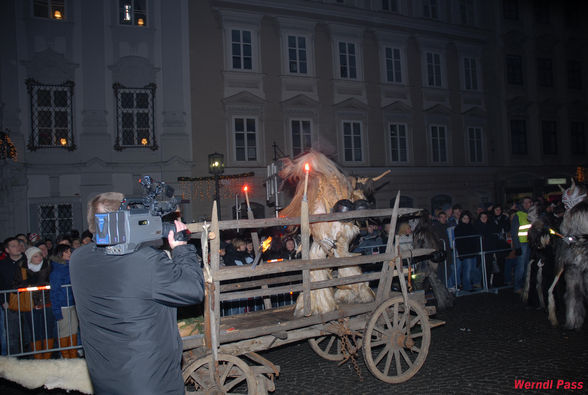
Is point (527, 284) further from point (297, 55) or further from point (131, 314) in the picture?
point (297, 55)

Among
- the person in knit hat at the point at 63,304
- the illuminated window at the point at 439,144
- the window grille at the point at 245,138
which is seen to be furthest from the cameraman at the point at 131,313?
the illuminated window at the point at 439,144

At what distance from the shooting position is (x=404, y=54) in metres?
19.7

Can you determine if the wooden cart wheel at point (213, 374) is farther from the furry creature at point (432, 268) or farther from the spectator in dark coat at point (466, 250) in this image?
the spectator in dark coat at point (466, 250)

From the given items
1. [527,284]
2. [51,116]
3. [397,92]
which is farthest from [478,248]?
[51,116]

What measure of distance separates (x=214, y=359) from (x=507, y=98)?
22.5 m

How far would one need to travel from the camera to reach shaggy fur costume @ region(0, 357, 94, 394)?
3.12 m

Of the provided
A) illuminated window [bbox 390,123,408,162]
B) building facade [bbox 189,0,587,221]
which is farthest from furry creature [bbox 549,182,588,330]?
illuminated window [bbox 390,123,408,162]

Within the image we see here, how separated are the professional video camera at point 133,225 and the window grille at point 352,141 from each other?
52.8 feet

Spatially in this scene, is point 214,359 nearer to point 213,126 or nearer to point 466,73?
point 213,126

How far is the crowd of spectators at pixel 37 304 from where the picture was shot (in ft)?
20.0

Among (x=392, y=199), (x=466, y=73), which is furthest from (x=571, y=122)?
(x=392, y=199)

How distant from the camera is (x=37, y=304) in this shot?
20.7 ft

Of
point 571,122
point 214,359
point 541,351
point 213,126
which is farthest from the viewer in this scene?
point 571,122

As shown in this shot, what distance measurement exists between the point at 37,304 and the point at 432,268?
6924 mm
